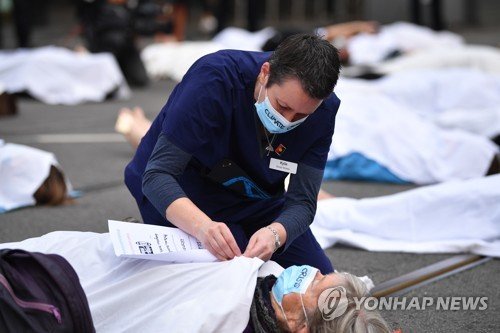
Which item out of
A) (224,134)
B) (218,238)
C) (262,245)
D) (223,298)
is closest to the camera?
(223,298)

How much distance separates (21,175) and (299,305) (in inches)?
105

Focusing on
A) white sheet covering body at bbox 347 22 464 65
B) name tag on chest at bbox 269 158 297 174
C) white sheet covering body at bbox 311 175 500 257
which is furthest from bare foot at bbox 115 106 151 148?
white sheet covering body at bbox 347 22 464 65

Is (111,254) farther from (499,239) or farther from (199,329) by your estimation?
(499,239)

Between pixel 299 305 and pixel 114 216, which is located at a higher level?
pixel 299 305

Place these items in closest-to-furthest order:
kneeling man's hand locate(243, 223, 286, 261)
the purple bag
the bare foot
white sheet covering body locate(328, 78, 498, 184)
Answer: the purple bag, kneeling man's hand locate(243, 223, 286, 261), the bare foot, white sheet covering body locate(328, 78, 498, 184)

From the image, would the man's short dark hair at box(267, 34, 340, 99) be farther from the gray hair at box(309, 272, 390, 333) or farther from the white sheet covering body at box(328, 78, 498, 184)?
the white sheet covering body at box(328, 78, 498, 184)

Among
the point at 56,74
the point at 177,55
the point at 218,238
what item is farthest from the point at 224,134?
the point at 177,55

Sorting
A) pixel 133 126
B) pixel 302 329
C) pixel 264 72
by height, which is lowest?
pixel 133 126

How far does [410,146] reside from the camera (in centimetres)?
584

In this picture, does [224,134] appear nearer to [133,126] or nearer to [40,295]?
[40,295]

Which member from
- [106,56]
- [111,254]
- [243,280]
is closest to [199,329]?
[243,280]

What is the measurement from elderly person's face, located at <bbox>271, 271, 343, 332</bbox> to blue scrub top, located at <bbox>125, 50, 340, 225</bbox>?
0.51 metres

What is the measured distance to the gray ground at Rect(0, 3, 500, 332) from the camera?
10.7ft

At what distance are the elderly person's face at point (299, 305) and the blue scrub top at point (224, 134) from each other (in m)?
0.51
